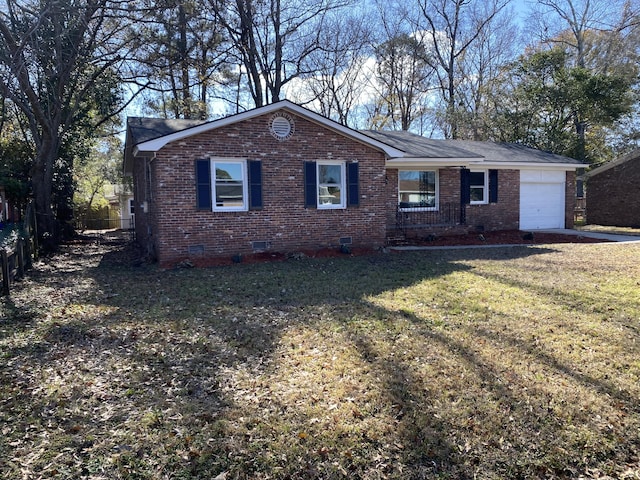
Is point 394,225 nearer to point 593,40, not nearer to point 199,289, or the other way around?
point 199,289

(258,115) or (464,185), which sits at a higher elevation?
(258,115)

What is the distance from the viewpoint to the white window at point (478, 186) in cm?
1633

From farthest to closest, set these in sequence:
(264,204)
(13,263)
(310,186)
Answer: (310,186), (264,204), (13,263)

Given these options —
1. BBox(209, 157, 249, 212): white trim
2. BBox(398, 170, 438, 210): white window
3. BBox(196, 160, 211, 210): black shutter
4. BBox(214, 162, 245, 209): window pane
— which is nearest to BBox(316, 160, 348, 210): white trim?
BBox(209, 157, 249, 212): white trim

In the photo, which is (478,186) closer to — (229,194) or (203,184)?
(229,194)

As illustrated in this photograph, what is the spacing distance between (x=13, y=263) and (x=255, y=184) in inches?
218

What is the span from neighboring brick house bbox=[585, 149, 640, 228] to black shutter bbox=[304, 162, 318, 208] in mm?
16430

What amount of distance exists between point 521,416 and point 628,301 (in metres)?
4.24

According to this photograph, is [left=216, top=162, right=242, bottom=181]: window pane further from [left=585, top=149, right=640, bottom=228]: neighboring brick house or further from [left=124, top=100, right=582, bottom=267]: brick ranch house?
[left=585, top=149, right=640, bottom=228]: neighboring brick house

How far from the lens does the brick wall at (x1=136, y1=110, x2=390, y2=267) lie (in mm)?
10680

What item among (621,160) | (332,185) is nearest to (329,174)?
(332,185)

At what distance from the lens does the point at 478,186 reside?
16.5 m

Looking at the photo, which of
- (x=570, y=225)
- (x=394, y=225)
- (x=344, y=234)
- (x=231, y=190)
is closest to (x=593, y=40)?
(x=570, y=225)

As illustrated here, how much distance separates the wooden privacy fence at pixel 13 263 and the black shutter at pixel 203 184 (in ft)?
12.9
